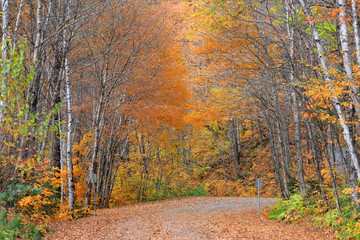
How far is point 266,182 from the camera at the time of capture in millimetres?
22094

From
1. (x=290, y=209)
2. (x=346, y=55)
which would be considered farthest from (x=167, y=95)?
(x=346, y=55)

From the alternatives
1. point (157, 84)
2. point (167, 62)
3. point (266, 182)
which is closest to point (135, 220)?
point (157, 84)

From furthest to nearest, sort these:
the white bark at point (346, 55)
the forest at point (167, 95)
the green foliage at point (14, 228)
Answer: the forest at point (167, 95) < the white bark at point (346, 55) < the green foliage at point (14, 228)

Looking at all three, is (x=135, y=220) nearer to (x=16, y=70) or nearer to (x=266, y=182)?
(x=16, y=70)

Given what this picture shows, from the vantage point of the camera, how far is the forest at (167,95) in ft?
20.3

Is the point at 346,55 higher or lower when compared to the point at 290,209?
higher

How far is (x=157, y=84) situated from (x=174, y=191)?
33.7 ft

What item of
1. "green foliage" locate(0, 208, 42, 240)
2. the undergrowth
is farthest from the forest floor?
"green foliage" locate(0, 208, 42, 240)

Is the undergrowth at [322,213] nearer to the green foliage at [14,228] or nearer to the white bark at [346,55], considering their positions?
the white bark at [346,55]

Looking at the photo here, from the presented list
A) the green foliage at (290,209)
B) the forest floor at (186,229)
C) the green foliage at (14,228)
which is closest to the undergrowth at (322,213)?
the green foliage at (290,209)

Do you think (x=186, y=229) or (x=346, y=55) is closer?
(x=346, y=55)

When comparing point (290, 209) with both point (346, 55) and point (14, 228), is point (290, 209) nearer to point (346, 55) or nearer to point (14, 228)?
point (346, 55)

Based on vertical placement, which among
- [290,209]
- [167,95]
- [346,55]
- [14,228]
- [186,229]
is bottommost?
[186,229]

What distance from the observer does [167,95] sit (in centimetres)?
1538
